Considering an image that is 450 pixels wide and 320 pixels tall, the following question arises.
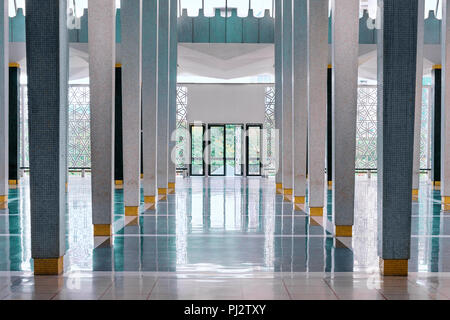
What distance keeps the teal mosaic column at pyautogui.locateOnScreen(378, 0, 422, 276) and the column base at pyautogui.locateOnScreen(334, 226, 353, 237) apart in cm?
335

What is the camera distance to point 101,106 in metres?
10.8

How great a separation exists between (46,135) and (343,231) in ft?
20.6

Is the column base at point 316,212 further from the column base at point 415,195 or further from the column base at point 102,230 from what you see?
the column base at point 415,195

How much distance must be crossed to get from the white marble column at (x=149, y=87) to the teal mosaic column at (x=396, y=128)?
10292mm

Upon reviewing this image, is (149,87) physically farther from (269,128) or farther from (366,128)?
(366,128)

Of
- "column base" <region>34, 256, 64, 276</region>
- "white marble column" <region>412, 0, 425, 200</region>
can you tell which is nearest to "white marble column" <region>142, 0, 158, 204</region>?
"white marble column" <region>412, 0, 425, 200</region>

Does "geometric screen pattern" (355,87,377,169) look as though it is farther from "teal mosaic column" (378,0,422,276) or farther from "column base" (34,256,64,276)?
"column base" (34,256,64,276)

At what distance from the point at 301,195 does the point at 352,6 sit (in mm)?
7934

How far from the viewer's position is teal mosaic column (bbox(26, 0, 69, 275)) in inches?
281

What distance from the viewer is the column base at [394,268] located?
724 centimetres

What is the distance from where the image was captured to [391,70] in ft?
23.7
